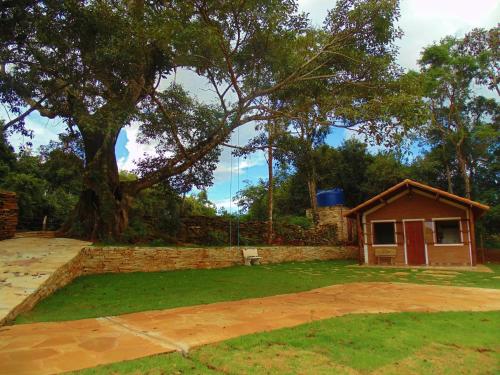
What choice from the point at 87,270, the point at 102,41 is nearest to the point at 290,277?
the point at 87,270

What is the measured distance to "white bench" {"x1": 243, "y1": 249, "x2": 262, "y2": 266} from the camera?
16.0 m

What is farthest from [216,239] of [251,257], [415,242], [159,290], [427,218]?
[427,218]

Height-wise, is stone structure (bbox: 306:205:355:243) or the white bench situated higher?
stone structure (bbox: 306:205:355:243)

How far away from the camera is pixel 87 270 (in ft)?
36.4

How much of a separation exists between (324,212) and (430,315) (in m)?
17.1

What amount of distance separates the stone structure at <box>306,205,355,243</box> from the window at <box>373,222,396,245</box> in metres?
3.47

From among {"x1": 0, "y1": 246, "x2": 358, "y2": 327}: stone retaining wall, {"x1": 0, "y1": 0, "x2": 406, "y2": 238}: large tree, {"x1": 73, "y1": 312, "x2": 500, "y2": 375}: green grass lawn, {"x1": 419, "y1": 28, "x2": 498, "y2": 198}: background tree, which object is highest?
{"x1": 419, "y1": 28, "x2": 498, "y2": 198}: background tree

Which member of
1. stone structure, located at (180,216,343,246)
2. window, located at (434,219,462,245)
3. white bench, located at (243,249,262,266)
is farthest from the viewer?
window, located at (434,219,462,245)

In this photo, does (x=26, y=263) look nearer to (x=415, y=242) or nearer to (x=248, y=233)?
(x=248, y=233)

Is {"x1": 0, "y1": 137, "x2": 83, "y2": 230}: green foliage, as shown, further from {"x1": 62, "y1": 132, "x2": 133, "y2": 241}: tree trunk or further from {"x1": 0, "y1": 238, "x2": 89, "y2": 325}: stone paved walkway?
{"x1": 0, "y1": 238, "x2": 89, "y2": 325}: stone paved walkway

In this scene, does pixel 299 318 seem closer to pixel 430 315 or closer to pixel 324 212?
pixel 430 315

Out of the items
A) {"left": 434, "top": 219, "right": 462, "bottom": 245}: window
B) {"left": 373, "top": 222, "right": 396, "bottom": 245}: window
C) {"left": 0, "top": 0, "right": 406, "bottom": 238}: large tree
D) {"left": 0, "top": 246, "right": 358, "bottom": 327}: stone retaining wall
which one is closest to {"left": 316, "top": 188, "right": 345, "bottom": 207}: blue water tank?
{"left": 373, "top": 222, "right": 396, "bottom": 245}: window

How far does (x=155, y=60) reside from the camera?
9.02 meters

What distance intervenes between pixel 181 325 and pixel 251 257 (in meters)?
10.7
